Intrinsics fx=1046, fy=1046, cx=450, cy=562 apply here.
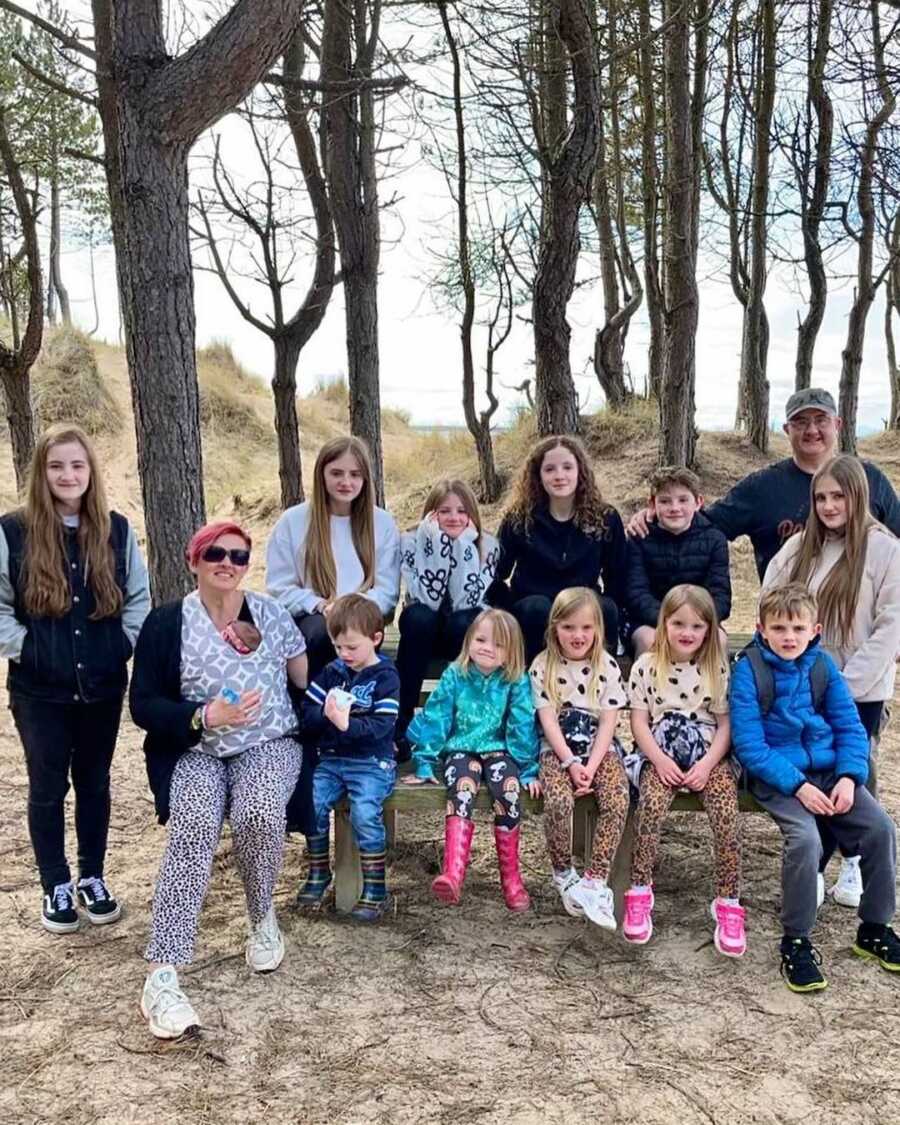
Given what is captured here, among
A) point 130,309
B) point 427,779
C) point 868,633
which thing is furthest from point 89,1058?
point 130,309

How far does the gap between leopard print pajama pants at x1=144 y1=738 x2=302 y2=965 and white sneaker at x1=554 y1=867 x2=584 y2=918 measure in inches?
39.2

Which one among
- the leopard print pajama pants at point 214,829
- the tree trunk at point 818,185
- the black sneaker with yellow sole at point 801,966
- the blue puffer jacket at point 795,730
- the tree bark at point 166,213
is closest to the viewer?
the leopard print pajama pants at point 214,829

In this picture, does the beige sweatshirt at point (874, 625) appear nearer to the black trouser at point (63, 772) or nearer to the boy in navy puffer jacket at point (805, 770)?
the boy in navy puffer jacket at point (805, 770)

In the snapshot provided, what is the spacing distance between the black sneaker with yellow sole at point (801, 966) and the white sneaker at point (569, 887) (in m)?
0.68

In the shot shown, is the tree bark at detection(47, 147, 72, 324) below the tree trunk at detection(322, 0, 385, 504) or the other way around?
the other way around

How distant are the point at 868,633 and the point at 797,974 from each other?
1.25 metres

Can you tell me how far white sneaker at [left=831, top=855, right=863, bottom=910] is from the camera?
3.91 meters

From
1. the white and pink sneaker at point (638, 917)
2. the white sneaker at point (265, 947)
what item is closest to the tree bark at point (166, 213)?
the white sneaker at point (265, 947)

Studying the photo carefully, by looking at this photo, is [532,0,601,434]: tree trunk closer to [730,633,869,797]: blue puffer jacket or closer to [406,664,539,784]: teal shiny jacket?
[406,664,539,784]: teal shiny jacket

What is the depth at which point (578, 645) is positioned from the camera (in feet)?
12.7

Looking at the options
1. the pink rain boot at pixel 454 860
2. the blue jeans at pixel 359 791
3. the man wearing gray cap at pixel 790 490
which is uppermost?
the man wearing gray cap at pixel 790 490

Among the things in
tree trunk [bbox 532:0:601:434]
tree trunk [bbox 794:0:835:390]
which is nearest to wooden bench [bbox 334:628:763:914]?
tree trunk [bbox 532:0:601:434]

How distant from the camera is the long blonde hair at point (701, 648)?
3764 mm

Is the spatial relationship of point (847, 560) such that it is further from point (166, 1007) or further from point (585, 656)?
point (166, 1007)
